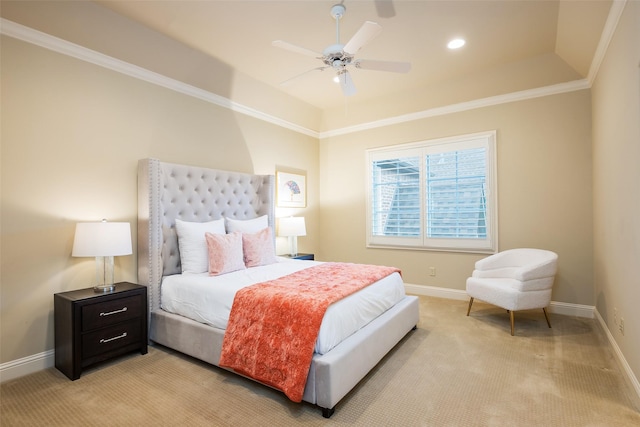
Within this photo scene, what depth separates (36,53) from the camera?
2.63 metres

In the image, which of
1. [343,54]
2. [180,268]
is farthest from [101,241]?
[343,54]

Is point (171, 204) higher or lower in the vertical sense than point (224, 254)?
higher

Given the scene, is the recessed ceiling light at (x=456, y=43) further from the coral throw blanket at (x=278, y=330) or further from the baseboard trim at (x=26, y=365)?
the baseboard trim at (x=26, y=365)

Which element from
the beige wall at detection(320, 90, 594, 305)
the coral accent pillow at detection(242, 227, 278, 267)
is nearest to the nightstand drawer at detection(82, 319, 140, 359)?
the coral accent pillow at detection(242, 227, 278, 267)

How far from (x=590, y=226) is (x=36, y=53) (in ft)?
18.9

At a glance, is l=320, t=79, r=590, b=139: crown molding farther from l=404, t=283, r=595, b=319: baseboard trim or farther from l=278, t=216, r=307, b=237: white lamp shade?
l=404, t=283, r=595, b=319: baseboard trim

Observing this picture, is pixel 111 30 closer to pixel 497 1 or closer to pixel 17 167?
pixel 17 167

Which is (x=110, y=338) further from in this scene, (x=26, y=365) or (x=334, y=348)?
(x=334, y=348)

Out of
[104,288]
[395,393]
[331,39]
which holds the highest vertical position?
Answer: [331,39]

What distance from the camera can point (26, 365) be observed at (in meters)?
2.56

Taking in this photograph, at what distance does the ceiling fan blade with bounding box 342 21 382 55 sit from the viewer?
2.13 meters

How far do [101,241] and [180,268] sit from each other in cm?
98

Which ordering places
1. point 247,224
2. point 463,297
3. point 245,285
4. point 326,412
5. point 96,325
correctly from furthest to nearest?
point 463,297
point 247,224
point 245,285
point 96,325
point 326,412

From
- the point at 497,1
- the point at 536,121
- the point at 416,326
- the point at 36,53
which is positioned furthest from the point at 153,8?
the point at 536,121
